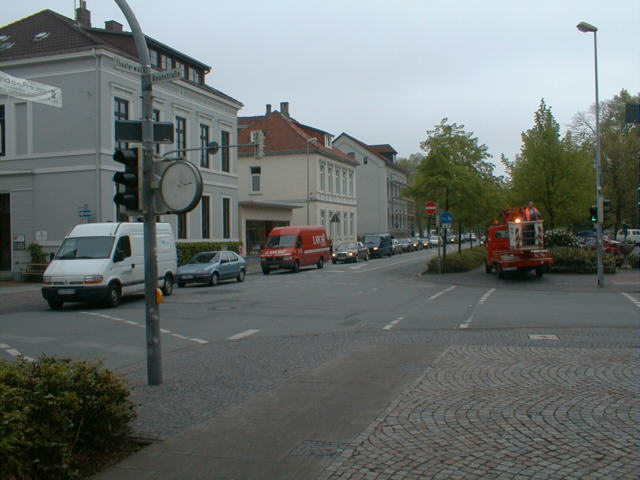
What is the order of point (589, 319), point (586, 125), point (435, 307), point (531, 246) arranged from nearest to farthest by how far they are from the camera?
point (589, 319)
point (435, 307)
point (531, 246)
point (586, 125)

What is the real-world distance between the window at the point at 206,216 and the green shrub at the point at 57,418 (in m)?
34.6

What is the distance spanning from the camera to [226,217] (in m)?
42.6

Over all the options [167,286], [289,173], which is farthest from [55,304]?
[289,173]

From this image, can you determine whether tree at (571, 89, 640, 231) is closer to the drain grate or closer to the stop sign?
the stop sign

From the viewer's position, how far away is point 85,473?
481 cm

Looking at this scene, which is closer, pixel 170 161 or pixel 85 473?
pixel 85 473

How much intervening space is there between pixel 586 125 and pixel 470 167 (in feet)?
110

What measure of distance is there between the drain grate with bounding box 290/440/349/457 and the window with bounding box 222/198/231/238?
37368mm

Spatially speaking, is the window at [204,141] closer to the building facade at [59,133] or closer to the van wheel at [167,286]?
the building facade at [59,133]

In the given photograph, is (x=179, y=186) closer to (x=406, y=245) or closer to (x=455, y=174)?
(x=455, y=174)

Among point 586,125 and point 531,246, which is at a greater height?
point 586,125

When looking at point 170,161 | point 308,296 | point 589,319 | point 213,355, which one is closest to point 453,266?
point 308,296

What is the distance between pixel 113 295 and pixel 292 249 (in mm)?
17161

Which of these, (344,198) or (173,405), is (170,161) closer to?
(173,405)
